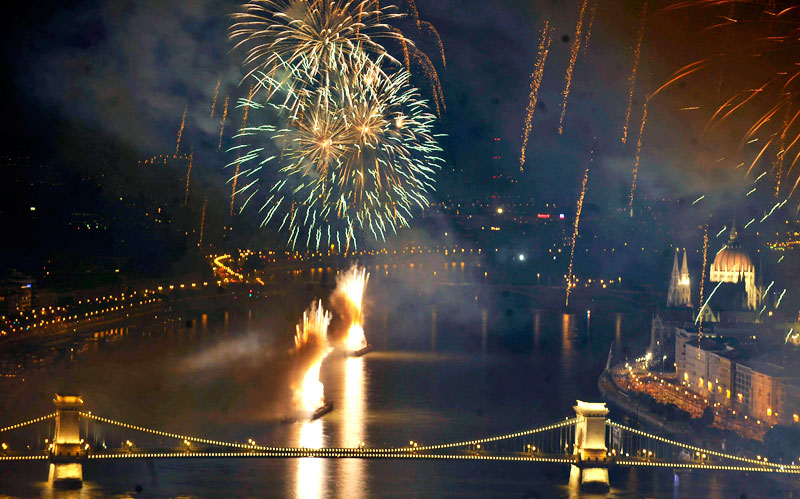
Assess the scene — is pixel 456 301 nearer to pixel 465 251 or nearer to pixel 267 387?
pixel 465 251

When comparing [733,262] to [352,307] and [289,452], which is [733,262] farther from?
[289,452]

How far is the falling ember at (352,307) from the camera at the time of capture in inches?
1093

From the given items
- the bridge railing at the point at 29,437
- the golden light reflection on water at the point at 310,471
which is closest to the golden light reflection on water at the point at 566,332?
the golden light reflection on water at the point at 310,471

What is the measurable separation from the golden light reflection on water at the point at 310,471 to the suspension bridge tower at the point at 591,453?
358 cm

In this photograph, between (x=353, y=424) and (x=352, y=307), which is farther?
(x=352, y=307)

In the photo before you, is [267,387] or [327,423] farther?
[267,387]

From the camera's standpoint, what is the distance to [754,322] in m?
27.8

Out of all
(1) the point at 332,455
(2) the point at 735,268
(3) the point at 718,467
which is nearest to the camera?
(3) the point at 718,467

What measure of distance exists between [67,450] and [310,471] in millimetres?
3361

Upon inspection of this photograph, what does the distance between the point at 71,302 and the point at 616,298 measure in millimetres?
20562

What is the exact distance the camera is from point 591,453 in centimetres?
1409

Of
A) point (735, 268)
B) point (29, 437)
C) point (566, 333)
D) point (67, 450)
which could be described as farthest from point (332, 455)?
point (735, 268)

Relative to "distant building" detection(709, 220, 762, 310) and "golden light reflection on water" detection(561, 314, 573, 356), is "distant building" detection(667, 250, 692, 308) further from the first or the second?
"golden light reflection on water" detection(561, 314, 573, 356)

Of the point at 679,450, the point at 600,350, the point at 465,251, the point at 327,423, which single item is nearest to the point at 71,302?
the point at 327,423
